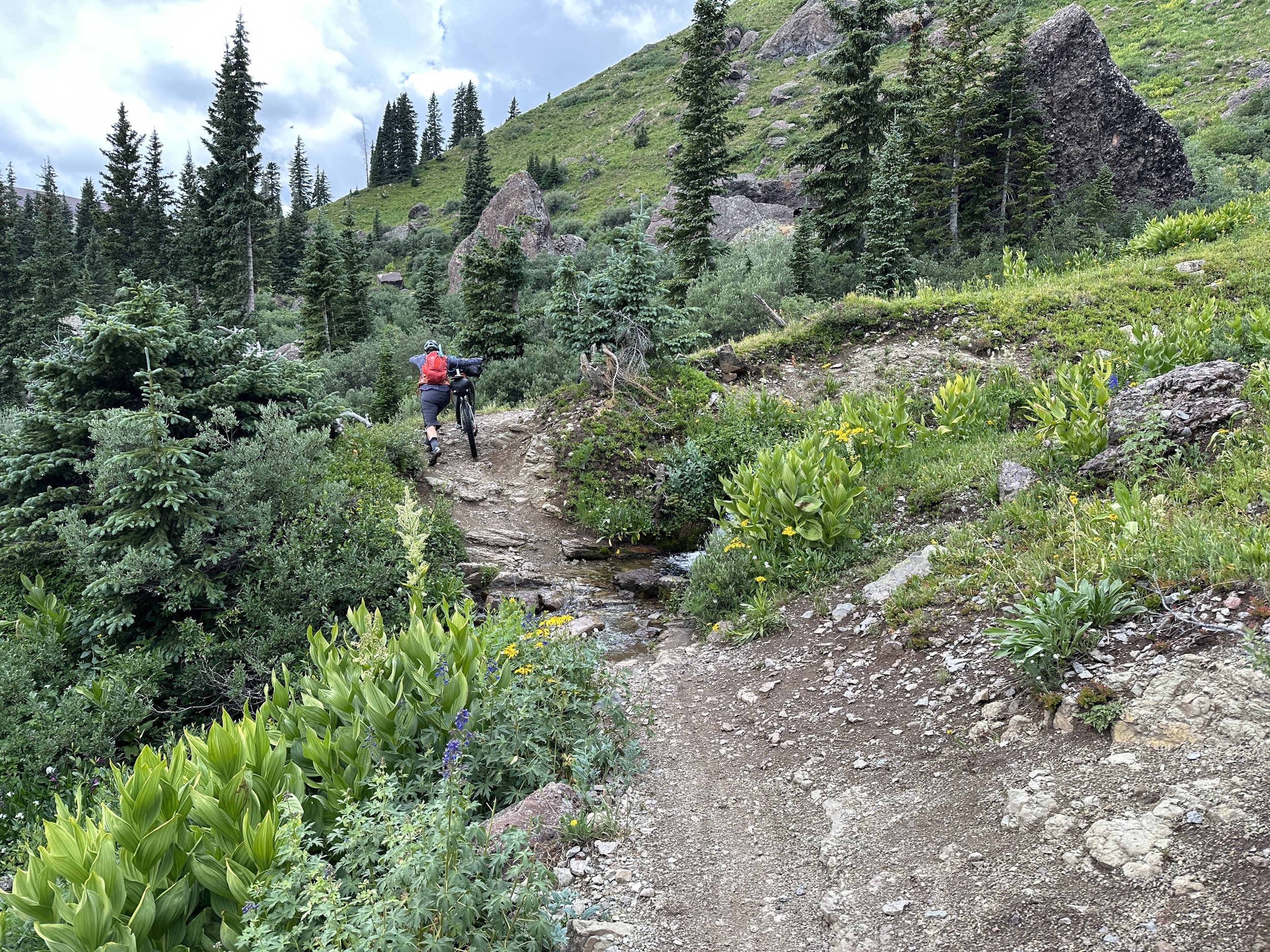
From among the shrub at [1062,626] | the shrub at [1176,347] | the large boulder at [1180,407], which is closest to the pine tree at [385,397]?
the shrub at [1176,347]

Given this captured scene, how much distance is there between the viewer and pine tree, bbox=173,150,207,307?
125 ft

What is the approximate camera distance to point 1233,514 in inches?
169

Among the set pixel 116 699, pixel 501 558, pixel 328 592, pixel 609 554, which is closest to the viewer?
pixel 116 699

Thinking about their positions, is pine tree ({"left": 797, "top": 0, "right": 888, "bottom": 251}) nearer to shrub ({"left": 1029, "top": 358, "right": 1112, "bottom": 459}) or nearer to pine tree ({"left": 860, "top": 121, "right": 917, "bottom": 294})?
pine tree ({"left": 860, "top": 121, "right": 917, "bottom": 294})

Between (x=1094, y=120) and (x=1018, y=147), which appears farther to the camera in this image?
(x=1018, y=147)

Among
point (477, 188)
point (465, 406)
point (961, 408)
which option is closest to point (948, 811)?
point (961, 408)

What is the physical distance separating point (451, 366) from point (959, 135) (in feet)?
55.8

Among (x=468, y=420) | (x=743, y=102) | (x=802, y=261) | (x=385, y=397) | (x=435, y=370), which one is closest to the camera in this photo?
(x=435, y=370)

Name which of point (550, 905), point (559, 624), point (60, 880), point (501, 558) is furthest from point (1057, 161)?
point (60, 880)

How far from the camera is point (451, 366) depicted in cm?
1248

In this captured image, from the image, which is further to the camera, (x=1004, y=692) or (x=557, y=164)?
(x=557, y=164)

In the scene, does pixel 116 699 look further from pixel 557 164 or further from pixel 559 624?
pixel 557 164

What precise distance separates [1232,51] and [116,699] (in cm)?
5590

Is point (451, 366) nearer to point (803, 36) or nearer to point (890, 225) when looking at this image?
point (890, 225)
